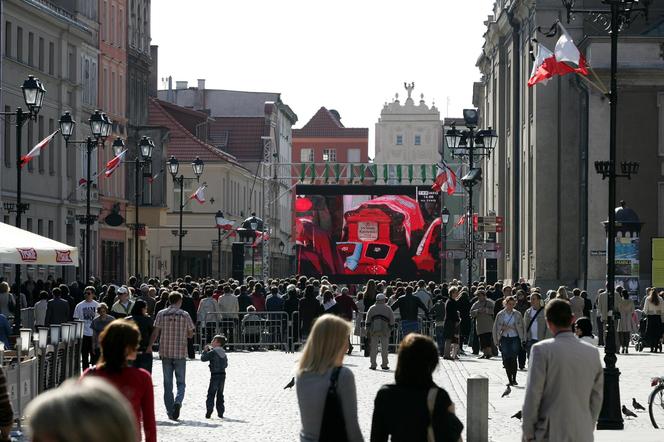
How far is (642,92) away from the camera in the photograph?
55.3m

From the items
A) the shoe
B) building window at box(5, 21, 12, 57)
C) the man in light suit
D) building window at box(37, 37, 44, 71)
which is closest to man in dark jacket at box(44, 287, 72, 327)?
the shoe

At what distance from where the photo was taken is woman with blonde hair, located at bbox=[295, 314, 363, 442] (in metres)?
8.52

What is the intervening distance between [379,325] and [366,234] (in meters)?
39.8

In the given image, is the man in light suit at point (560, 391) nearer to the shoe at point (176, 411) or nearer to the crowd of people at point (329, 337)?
the crowd of people at point (329, 337)

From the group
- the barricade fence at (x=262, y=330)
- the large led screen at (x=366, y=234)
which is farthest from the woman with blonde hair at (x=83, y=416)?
the large led screen at (x=366, y=234)

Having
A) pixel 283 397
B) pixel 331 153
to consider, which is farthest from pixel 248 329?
pixel 331 153

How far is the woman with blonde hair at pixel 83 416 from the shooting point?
141 inches

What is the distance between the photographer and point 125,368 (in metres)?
9.59

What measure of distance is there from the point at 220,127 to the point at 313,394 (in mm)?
116300

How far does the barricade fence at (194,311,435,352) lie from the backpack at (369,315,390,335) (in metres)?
5.33

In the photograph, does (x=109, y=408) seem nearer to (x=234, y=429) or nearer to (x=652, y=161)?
(x=234, y=429)

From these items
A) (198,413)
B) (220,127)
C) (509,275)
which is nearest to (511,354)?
(198,413)

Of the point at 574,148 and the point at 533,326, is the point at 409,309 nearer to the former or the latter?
the point at 533,326

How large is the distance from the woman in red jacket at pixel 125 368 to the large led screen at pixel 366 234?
63.2 meters
